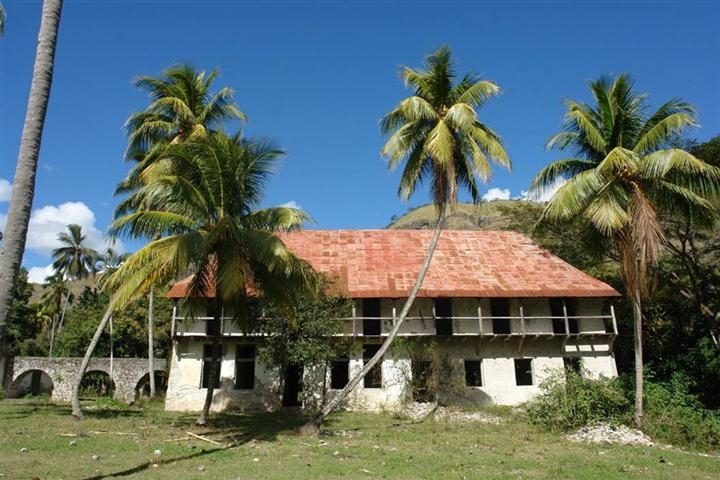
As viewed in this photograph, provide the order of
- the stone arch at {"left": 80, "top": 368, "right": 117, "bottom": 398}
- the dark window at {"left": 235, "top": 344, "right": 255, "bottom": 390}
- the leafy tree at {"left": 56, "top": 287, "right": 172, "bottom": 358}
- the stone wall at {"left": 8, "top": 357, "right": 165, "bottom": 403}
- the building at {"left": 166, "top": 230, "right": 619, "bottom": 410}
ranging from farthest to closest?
the leafy tree at {"left": 56, "top": 287, "right": 172, "bottom": 358}, the stone arch at {"left": 80, "top": 368, "right": 117, "bottom": 398}, the stone wall at {"left": 8, "top": 357, "right": 165, "bottom": 403}, the dark window at {"left": 235, "top": 344, "right": 255, "bottom": 390}, the building at {"left": 166, "top": 230, "right": 619, "bottom": 410}

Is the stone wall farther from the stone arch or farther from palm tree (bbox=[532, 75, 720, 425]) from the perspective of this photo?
palm tree (bbox=[532, 75, 720, 425])

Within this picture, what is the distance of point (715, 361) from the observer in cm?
1825

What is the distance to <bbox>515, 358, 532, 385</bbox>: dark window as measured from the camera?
21.2 m

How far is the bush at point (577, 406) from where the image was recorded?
1471 centimetres

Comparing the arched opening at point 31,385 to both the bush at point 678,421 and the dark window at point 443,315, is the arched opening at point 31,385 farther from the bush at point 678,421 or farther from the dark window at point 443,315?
the bush at point 678,421

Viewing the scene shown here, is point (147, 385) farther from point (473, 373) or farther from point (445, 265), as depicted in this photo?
point (473, 373)

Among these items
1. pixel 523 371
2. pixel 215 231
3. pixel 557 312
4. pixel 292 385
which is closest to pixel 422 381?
pixel 523 371

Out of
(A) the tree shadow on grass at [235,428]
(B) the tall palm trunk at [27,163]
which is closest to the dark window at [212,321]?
(A) the tree shadow on grass at [235,428]

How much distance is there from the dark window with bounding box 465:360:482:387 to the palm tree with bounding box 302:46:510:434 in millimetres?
7957

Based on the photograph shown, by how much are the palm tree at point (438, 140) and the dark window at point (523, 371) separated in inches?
368

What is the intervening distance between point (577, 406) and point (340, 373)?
9630 mm

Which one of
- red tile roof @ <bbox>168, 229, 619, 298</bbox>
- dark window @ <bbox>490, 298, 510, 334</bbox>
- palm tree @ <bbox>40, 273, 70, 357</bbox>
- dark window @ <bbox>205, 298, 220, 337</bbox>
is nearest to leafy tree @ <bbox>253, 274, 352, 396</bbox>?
dark window @ <bbox>205, 298, 220, 337</bbox>

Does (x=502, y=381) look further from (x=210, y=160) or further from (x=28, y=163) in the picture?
(x=28, y=163)

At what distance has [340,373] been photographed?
68.8 feet
